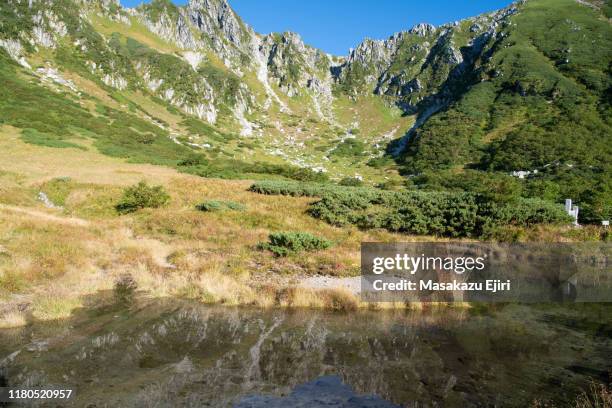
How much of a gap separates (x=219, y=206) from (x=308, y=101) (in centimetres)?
16981

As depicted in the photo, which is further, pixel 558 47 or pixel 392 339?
pixel 558 47

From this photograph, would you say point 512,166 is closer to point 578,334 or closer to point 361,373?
point 578,334

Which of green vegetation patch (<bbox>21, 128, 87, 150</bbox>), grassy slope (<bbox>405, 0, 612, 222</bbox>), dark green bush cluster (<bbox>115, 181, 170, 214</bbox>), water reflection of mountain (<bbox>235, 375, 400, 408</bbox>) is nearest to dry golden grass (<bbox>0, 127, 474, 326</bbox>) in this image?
dark green bush cluster (<bbox>115, 181, 170, 214</bbox>)

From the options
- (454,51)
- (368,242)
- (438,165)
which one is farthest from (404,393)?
(454,51)

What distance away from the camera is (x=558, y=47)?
116 metres

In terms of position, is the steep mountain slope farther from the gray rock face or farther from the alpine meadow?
the alpine meadow

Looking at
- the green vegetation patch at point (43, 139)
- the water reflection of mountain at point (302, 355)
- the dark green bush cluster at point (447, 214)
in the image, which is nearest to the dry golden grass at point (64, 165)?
the green vegetation patch at point (43, 139)

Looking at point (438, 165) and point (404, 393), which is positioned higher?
point (438, 165)

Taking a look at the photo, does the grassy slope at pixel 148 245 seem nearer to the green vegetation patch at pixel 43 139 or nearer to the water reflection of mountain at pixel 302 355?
the water reflection of mountain at pixel 302 355

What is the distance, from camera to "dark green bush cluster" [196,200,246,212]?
26.4 meters

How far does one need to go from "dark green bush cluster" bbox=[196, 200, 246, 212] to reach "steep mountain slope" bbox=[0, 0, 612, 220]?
1800 cm

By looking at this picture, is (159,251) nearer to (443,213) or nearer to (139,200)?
(139,200)

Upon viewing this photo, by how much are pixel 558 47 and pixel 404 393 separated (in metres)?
144

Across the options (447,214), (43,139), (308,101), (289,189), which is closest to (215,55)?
(308,101)
